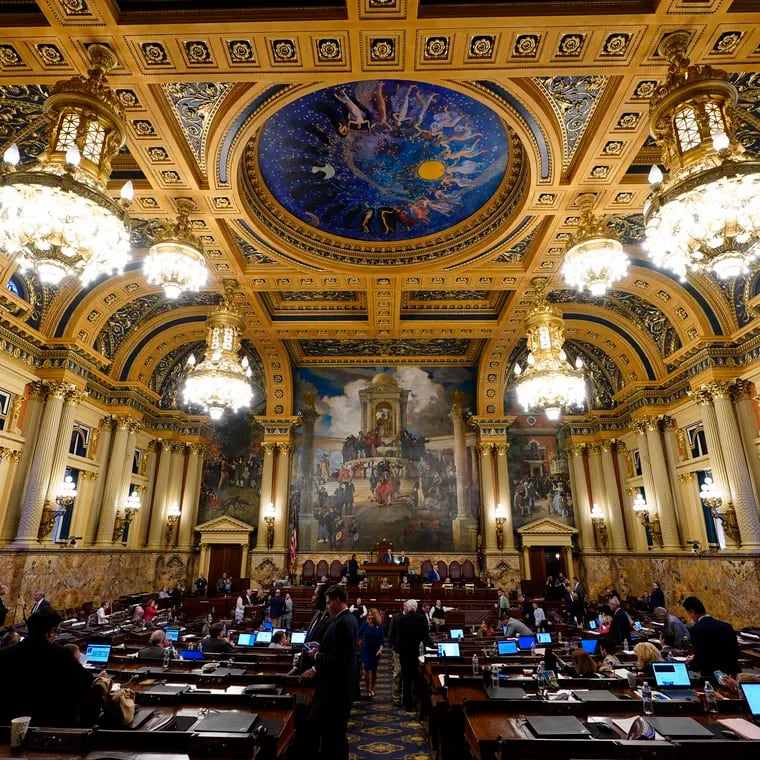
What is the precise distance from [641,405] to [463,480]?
23.5 feet

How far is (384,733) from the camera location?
6797 millimetres

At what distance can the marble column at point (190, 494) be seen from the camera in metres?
20.4

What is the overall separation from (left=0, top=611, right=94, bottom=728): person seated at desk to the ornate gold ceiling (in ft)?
24.1

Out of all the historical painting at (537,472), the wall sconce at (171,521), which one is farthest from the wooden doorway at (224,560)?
the historical painting at (537,472)

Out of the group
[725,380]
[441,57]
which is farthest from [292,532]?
[441,57]

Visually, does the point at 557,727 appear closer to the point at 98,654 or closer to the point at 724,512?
the point at 98,654

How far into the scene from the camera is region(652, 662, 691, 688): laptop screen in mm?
4953

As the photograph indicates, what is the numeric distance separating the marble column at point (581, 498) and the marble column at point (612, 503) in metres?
0.71

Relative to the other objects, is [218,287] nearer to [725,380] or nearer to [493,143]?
[493,143]

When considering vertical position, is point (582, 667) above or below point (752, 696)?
below

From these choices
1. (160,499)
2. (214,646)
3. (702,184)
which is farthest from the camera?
(160,499)

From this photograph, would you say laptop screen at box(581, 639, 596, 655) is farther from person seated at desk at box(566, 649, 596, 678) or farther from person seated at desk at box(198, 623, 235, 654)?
person seated at desk at box(198, 623, 235, 654)

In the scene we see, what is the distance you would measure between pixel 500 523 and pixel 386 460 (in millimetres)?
5013

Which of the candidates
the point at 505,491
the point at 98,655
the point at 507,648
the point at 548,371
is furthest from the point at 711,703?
the point at 505,491
